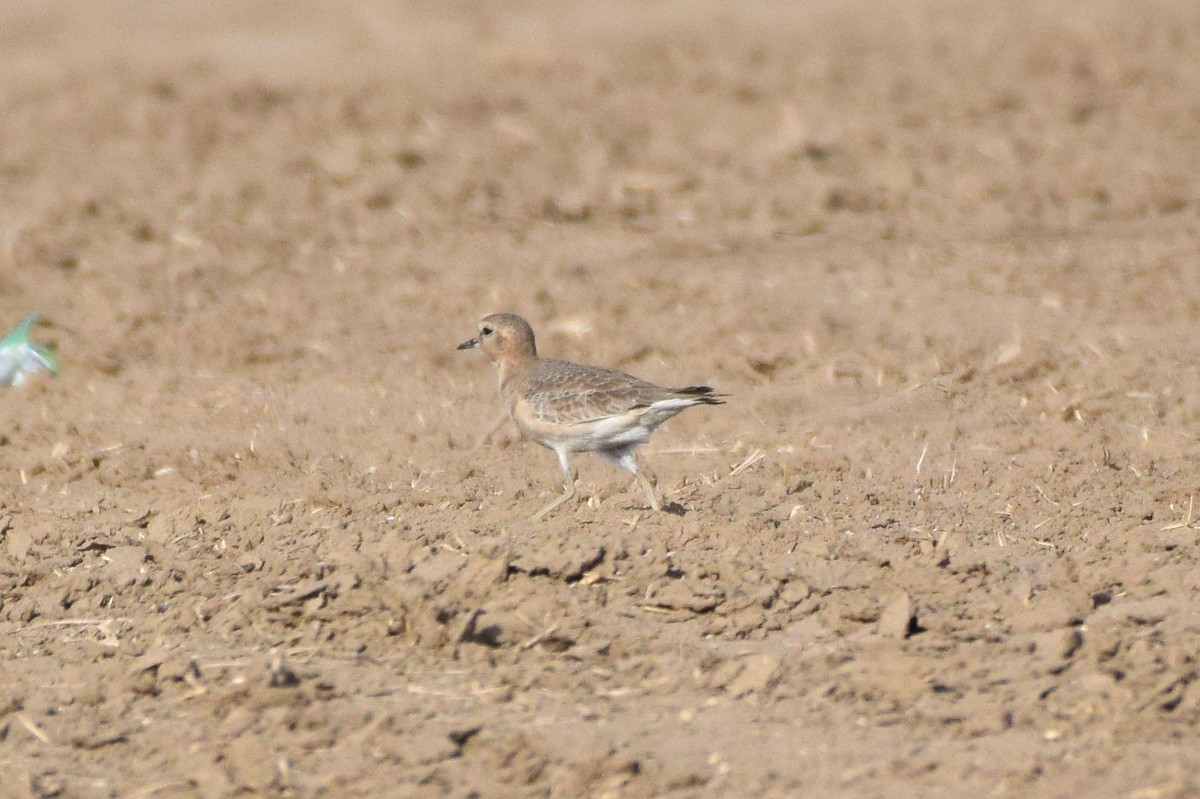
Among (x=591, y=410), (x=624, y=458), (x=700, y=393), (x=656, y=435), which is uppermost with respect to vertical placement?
(x=700, y=393)

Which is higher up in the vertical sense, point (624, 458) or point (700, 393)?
point (700, 393)

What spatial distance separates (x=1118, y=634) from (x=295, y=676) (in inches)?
107

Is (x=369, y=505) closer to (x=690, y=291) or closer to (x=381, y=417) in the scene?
(x=381, y=417)

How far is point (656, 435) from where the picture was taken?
8828 mm

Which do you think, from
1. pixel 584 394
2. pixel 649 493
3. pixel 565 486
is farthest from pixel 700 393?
pixel 565 486

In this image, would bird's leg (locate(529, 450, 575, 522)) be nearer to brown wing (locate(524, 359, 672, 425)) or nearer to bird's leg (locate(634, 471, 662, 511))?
brown wing (locate(524, 359, 672, 425))

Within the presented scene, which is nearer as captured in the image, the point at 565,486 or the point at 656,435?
the point at 565,486

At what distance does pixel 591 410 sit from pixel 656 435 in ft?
4.91

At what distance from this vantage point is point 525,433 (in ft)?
25.3

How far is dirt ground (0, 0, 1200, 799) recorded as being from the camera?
535cm

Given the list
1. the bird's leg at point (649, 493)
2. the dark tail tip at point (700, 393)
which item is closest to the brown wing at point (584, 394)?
the dark tail tip at point (700, 393)

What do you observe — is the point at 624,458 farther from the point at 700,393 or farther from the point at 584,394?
the point at 700,393

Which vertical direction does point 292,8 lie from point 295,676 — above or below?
above

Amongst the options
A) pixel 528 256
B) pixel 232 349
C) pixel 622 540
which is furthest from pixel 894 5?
pixel 622 540
